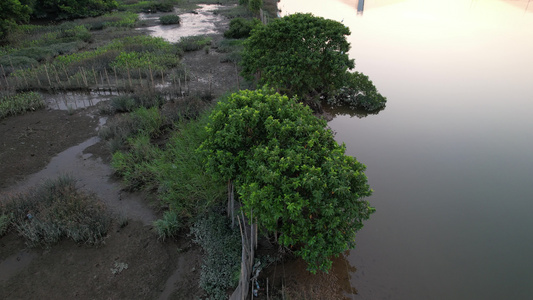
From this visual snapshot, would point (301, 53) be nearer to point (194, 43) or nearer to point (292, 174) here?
point (292, 174)

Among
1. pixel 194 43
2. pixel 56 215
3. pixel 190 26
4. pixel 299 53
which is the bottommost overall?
pixel 56 215

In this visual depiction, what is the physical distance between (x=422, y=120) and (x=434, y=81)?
13.0 feet

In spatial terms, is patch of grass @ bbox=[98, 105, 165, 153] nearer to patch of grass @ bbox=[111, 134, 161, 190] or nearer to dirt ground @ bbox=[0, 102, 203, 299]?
patch of grass @ bbox=[111, 134, 161, 190]

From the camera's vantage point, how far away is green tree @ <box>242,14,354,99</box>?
948cm

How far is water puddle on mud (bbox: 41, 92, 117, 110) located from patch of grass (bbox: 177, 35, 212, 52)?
684cm

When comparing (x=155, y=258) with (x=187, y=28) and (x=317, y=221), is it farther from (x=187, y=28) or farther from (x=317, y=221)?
(x=187, y=28)

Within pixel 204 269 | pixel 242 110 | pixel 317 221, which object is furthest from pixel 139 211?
pixel 317 221

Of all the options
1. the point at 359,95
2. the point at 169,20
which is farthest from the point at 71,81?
the point at 169,20

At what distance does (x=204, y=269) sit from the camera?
17.7 ft

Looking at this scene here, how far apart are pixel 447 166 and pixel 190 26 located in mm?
22305

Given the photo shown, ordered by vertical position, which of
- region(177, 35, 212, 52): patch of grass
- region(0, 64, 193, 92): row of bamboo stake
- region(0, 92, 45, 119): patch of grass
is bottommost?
region(0, 92, 45, 119): patch of grass

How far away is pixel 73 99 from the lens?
1213 cm

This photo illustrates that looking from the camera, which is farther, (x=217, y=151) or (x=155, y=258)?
(x=155, y=258)

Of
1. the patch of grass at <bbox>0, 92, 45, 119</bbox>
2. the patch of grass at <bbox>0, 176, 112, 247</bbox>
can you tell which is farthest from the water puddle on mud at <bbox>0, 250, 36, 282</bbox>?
the patch of grass at <bbox>0, 92, 45, 119</bbox>
